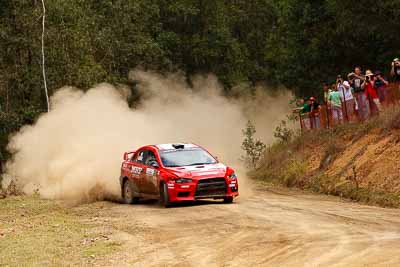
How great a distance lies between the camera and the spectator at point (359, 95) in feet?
86.6

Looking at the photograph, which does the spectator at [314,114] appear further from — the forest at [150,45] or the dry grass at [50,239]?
the dry grass at [50,239]

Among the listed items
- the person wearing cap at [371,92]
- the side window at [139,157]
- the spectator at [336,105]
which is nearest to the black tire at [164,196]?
the side window at [139,157]

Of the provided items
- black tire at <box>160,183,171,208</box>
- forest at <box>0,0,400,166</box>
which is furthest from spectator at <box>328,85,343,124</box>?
forest at <box>0,0,400,166</box>

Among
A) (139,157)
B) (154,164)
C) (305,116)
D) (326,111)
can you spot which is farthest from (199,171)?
(305,116)

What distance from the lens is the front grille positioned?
68.1 ft

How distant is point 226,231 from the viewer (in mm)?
15094

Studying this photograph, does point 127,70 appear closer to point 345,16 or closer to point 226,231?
point 345,16

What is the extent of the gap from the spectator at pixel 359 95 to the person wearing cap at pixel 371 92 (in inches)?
10.9

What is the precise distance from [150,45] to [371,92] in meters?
37.5

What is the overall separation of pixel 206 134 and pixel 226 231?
37729mm

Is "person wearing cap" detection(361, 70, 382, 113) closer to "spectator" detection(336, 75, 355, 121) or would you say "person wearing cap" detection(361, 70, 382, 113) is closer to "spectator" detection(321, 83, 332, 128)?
"spectator" detection(336, 75, 355, 121)

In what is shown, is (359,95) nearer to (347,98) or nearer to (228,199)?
(347,98)

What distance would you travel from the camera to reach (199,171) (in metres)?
21.1

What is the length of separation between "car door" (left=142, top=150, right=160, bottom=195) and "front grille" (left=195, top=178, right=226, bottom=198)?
141 cm
